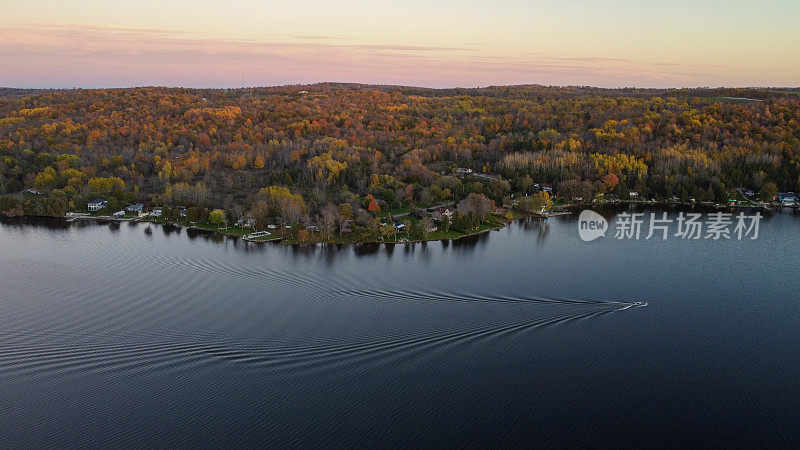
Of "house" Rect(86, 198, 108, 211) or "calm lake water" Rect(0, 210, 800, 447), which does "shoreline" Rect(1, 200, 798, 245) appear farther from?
"calm lake water" Rect(0, 210, 800, 447)

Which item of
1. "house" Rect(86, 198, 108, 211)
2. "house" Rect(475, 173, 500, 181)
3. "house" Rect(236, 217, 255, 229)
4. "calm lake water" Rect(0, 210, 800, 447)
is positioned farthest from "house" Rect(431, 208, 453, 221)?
"house" Rect(86, 198, 108, 211)

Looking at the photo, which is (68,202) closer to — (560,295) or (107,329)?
(107,329)

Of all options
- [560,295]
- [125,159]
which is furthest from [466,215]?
[125,159]

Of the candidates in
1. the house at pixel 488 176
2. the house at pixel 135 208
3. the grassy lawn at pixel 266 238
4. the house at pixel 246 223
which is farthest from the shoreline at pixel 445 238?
the house at pixel 488 176

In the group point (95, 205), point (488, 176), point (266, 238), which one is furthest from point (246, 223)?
point (488, 176)

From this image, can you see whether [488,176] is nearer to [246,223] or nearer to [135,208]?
[246,223]

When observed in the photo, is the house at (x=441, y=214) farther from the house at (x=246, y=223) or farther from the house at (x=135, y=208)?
the house at (x=135, y=208)

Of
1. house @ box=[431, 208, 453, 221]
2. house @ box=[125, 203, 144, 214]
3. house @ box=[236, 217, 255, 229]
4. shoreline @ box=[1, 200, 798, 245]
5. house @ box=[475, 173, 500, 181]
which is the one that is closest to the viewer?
shoreline @ box=[1, 200, 798, 245]
